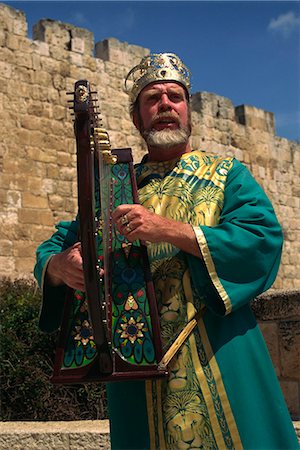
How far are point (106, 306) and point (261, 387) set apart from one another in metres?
0.56

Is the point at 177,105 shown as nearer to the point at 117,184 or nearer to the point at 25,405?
the point at 117,184

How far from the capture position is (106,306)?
5.78ft

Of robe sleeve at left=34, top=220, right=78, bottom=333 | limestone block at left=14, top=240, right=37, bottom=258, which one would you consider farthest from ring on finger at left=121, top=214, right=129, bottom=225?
limestone block at left=14, top=240, right=37, bottom=258

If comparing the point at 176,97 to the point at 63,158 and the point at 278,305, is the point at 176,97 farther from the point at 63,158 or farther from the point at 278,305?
the point at 63,158

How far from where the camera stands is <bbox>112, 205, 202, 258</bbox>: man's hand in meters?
1.92

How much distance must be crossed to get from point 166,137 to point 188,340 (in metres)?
0.71

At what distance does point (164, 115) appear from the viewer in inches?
88.9

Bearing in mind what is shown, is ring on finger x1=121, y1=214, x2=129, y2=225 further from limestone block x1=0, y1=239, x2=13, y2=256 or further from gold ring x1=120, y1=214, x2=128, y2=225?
limestone block x1=0, y1=239, x2=13, y2=256

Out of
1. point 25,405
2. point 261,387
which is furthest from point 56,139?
point 261,387

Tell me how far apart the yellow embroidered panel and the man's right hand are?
0.26 m

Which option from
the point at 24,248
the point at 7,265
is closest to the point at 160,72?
the point at 7,265

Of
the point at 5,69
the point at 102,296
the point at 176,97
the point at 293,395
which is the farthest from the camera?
the point at 5,69

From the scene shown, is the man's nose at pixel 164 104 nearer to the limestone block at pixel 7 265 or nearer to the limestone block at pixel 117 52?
the limestone block at pixel 7 265

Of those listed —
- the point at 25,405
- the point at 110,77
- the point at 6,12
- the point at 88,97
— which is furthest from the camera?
the point at 110,77
